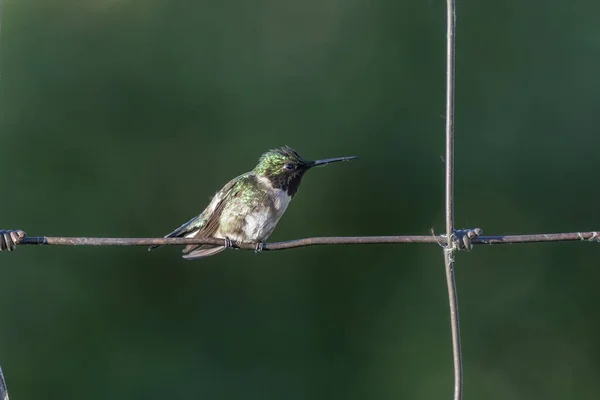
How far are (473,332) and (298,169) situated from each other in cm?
408

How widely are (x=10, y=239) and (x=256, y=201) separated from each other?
1681 millimetres

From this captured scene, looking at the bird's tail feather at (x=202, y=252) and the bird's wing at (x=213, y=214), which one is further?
the bird's wing at (x=213, y=214)

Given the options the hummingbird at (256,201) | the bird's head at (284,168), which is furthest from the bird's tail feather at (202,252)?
the bird's head at (284,168)

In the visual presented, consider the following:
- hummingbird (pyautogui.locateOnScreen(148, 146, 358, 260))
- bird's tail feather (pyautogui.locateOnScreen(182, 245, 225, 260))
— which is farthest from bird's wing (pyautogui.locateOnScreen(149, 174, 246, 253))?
bird's tail feather (pyautogui.locateOnScreen(182, 245, 225, 260))

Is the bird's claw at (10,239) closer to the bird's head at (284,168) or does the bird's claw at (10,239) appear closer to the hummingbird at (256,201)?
the hummingbird at (256,201)

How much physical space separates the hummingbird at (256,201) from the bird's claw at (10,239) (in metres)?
1.57

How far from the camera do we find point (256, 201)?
3.73m

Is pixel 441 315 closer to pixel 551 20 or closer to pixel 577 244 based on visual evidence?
pixel 577 244

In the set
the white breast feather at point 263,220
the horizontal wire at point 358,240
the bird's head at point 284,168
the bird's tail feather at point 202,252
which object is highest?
the bird's head at point 284,168

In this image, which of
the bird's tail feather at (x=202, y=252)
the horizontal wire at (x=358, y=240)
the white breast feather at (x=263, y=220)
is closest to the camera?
the horizontal wire at (x=358, y=240)

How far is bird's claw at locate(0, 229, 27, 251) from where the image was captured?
7.00 feet

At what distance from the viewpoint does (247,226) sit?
371 cm

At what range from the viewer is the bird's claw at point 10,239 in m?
2.13

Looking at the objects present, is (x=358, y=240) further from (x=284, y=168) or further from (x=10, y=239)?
(x=284, y=168)
